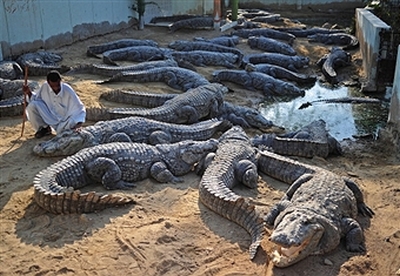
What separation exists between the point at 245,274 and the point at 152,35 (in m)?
12.3

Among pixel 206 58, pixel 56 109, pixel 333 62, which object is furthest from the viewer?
pixel 333 62

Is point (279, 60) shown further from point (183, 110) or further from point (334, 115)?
point (183, 110)

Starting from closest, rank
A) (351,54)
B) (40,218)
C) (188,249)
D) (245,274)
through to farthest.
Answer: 1. (245,274)
2. (188,249)
3. (40,218)
4. (351,54)

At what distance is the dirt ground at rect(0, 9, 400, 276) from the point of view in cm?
349

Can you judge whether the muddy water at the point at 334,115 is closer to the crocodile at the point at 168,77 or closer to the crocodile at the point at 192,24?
the crocodile at the point at 168,77

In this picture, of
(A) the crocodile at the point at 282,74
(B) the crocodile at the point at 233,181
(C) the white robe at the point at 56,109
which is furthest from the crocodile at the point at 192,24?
(B) the crocodile at the point at 233,181

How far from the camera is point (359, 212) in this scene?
4.42 metres

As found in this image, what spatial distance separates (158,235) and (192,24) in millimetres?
12865

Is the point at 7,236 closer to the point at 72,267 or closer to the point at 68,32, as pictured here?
the point at 72,267

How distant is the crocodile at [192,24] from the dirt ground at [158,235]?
10846 millimetres

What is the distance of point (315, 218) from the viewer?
3584mm

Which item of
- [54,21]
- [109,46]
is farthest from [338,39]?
[54,21]

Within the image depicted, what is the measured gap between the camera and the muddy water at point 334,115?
25.6 ft

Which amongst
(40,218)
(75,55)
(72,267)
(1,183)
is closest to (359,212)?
(72,267)
